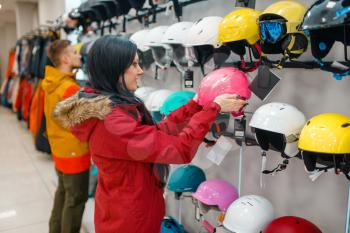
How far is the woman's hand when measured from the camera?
1557mm

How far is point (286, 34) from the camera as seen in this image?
1506 millimetres

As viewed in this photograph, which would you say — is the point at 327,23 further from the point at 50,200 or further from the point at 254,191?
the point at 50,200

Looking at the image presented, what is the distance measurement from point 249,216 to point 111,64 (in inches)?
43.1

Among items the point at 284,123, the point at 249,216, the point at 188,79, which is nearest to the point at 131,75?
the point at 284,123

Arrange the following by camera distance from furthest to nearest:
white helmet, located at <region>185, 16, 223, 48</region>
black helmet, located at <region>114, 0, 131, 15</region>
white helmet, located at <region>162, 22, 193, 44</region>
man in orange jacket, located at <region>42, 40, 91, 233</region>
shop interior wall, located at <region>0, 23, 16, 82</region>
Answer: shop interior wall, located at <region>0, 23, 16, 82</region>
black helmet, located at <region>114, 0, 131, 15</region>
man in orange jacket, located at <region>42, 40, 91, 233</region>
white helmet, located at <region>162, 22, 193, 44</region>
white helmet, located at <region>185, 16, 223, 48</region>

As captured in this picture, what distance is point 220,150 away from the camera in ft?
6.96

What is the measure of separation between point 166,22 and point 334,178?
6.74ft

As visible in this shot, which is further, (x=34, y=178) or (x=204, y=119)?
(x=34, y=178)

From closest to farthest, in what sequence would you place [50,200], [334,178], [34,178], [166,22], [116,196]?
[116,196]
[334,178]
[166,22]
[50,200]
[34,178]

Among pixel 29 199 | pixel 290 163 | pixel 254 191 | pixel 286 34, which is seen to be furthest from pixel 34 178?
pixel 286 34

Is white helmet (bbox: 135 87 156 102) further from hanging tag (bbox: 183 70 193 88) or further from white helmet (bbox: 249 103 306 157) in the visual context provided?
white helmet (bbox: 249 103 306 157)

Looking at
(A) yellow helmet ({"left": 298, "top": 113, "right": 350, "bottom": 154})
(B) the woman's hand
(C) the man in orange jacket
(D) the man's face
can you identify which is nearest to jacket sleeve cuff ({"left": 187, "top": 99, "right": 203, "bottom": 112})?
(B) the woman's hand

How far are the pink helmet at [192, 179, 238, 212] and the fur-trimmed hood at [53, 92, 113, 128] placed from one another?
1.02 metres

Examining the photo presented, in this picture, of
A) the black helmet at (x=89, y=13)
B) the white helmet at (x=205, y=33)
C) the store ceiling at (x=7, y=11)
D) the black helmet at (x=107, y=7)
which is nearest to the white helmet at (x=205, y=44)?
the white helmet at (x=205, y=33)
